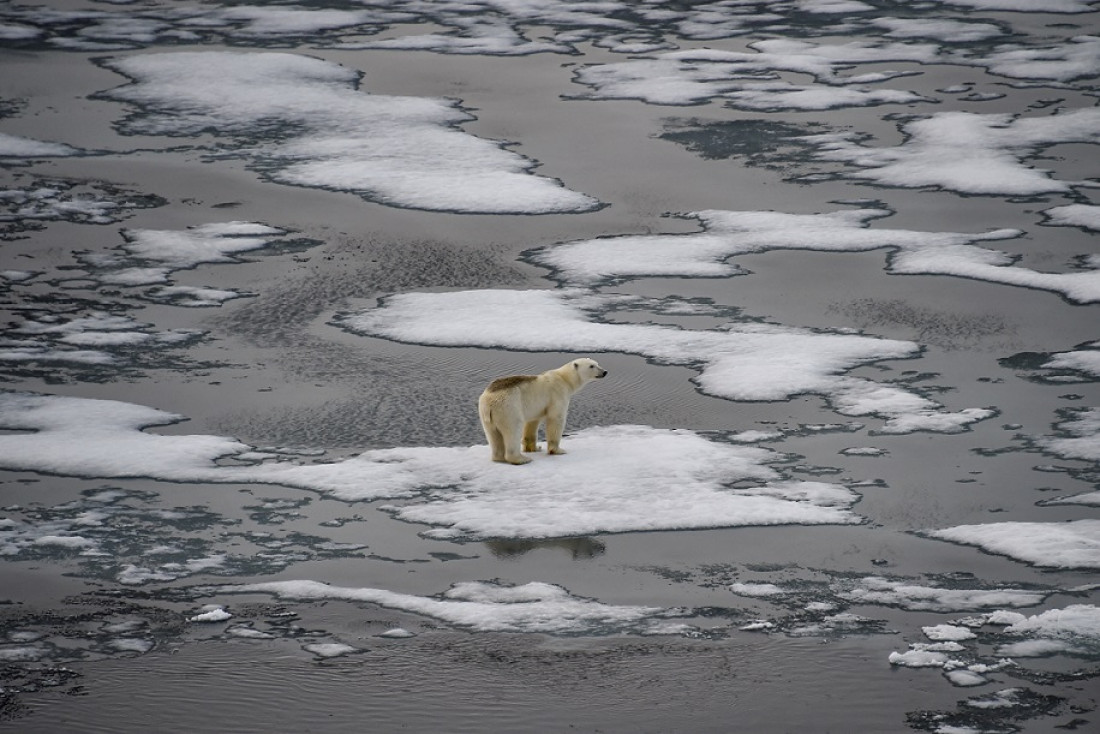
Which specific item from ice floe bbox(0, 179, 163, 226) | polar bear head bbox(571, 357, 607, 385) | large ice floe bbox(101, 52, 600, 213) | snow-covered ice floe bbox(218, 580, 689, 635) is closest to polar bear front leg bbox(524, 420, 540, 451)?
polar bear head bbox(571, 357, 607, 385)

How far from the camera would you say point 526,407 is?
812 centimetres

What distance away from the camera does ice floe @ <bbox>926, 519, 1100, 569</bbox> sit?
6.86 m

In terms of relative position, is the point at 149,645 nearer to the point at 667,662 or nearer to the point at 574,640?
the point at 574,640

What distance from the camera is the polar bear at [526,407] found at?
798 cm

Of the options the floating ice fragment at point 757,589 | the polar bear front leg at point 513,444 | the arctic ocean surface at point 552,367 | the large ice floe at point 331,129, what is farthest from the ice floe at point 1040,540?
the large ice floe at point 331,129

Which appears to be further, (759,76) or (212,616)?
(759,76)

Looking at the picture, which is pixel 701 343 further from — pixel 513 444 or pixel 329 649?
pixel 329 649

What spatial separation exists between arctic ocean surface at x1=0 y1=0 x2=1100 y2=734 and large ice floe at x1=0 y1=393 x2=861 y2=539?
0.03 meters

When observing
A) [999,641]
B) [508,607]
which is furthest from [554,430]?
[999,641]

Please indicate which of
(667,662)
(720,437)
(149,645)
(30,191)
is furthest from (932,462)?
(30,191)

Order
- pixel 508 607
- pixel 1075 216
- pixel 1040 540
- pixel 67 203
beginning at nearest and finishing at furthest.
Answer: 1. pixel 508 607
2. pixel 1040 540
3. pixel 1075 216
4. pixel 67 203

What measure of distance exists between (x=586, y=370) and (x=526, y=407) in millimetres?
548

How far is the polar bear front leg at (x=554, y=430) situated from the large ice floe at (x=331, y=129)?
5.08 m

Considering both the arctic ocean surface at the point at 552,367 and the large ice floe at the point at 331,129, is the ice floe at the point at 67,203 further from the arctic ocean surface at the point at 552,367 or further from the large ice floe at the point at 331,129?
the large ice floe at the point at 331,129
